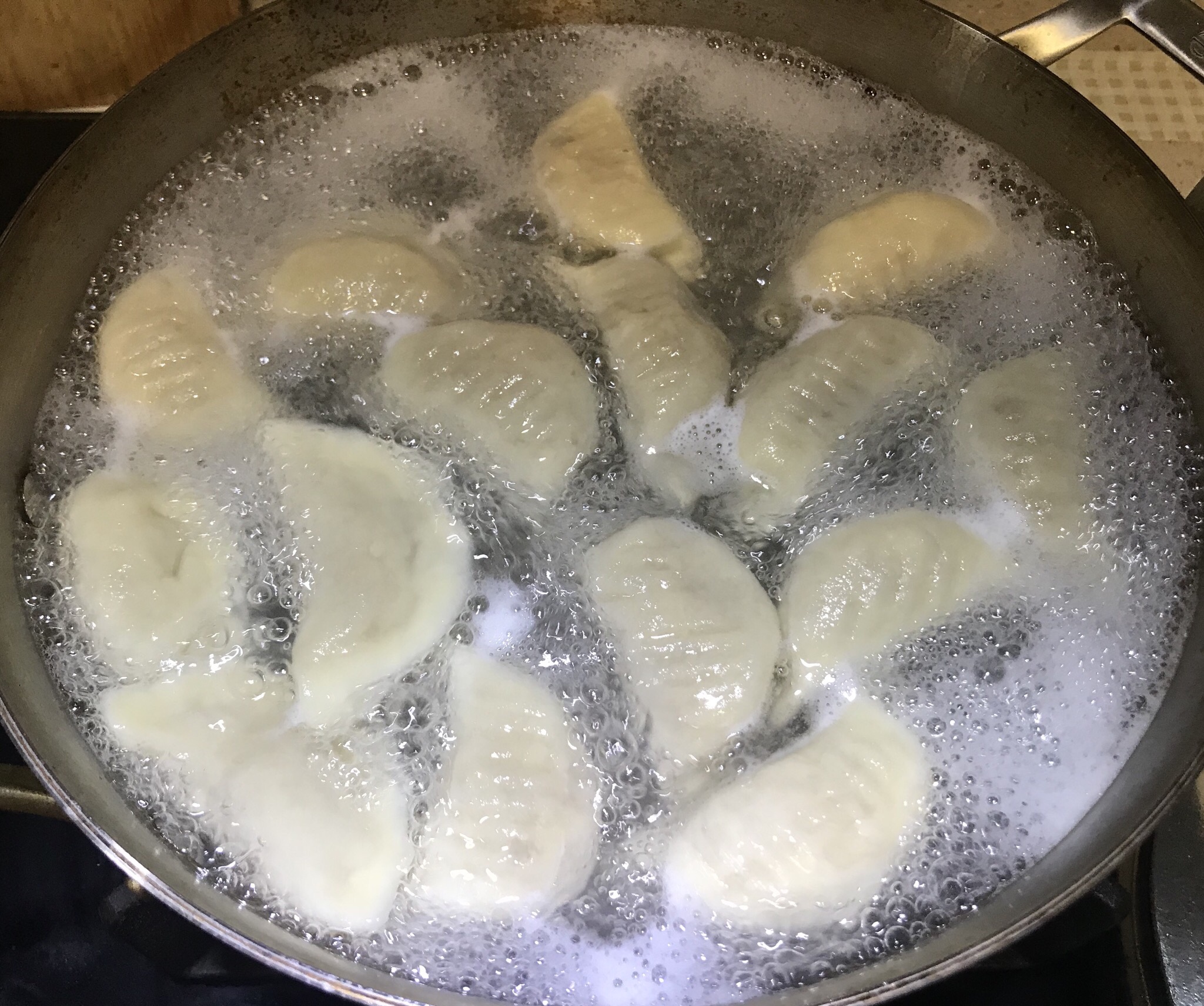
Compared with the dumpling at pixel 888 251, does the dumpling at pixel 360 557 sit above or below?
below

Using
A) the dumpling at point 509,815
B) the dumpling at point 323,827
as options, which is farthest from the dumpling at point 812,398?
the dumpling at point 323,827

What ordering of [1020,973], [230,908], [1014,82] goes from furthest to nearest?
1. [1014,82]
2. [1020,973]
3. [230,908]

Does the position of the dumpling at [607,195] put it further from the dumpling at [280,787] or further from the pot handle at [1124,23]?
the dumpling at [280,787]

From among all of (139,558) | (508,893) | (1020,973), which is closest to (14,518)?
(139,558)

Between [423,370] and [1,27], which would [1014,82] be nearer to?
[423,370]

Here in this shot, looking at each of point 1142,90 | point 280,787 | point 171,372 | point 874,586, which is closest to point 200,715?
point 280,787

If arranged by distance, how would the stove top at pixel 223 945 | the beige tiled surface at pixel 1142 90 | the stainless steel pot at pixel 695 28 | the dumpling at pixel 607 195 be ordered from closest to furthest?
the stainless steel pot at pixel 695 28, the stove top at pixel 223 945, the dumpling at pixel 607 195, the beige tiled surface at pixel 1142 90
